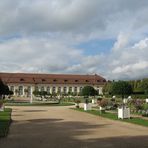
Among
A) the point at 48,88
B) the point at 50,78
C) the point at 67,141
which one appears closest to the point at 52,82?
the point at 50,78

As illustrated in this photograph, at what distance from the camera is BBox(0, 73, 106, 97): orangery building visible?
12744 centimetres

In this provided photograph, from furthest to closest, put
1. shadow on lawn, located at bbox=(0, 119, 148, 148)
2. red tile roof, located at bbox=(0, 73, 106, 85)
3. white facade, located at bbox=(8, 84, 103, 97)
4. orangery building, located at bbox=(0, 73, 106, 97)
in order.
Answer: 1. red tile roof, located at bbox=(0, 73, 106, 85)
2. orangery building, located at bbox=(0, 73, 106, 97)
3. white facade, located at bbox=(8, 84, 103, 97)
4. shadow on lawn, located at bbox=(0, 119, 148, 148)

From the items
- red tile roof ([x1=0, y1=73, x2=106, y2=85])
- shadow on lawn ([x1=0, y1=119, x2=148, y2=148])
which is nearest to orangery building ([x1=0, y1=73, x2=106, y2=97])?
red tile roof ([x1=0, y1=73, x2=106, y2=85])

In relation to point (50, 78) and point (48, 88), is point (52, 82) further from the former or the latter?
point (48, 88)

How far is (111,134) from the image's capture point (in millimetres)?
13828

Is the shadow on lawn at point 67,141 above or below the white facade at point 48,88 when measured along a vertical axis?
below

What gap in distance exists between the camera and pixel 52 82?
131750 mm

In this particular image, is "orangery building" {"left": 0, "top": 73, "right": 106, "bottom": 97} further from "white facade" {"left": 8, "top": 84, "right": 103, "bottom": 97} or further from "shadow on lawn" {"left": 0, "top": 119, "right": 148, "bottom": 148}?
"shadow on lawn" {"left": 0, "top": 119, "right": 148, "bottom": 148}

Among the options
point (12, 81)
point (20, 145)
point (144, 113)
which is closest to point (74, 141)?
point (20, 145)

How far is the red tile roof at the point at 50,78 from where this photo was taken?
128250 millimetres

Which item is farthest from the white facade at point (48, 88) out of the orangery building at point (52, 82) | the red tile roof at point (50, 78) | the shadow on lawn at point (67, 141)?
the shadow on lawn at point (67, 141)

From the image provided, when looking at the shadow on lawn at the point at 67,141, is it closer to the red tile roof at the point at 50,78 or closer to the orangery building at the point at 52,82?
the orangery building at the point at 52,82

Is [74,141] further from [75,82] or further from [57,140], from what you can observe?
[75,82]

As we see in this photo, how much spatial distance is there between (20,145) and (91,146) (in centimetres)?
205
